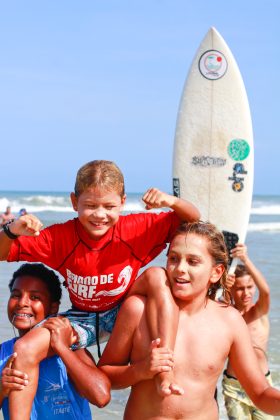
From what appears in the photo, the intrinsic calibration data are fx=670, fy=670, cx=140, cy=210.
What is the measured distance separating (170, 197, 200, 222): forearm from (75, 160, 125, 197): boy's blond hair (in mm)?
249

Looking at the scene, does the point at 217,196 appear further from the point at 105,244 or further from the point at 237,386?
the point at 105,244

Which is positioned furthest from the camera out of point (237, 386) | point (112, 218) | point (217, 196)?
point (217, 196)

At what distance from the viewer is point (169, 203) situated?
2.75 metres

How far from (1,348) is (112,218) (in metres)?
0.72

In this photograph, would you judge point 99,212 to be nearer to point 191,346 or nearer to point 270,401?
point 191,346

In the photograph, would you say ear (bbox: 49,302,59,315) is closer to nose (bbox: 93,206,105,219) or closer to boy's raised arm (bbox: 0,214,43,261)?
boy's raised arm (bbox: 0,214,43,261)

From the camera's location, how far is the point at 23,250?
2838mm

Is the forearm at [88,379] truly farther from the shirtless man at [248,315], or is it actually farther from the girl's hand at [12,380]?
the shirtless man at [248,315]

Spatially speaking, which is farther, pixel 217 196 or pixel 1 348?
pixel 217 196

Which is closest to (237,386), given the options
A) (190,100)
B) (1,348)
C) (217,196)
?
(217,196)

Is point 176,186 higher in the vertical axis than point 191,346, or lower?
higher

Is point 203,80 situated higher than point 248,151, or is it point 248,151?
point 203,80

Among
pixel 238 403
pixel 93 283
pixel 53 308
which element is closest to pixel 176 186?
pixel 238 403

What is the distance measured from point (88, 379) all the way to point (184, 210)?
2.59 ft
